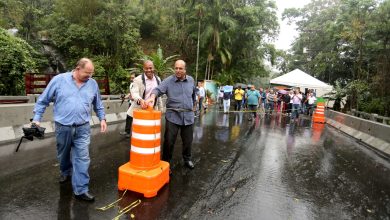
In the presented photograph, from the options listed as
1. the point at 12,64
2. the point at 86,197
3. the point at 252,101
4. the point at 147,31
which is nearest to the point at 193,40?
the point at 147,31

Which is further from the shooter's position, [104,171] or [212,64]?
[212,64]

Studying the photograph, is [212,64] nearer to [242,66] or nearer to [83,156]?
[242,66]

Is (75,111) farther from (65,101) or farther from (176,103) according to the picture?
(176,103)

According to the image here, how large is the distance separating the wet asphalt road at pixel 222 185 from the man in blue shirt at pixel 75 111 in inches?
15.8

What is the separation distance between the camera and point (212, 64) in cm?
3453

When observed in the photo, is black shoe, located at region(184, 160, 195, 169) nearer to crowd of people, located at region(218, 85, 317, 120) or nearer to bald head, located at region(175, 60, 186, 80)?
bald head, located at region(175, 60, 186, 80)

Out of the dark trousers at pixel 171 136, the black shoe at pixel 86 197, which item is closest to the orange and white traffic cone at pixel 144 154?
the black shoe at pixel 86 197

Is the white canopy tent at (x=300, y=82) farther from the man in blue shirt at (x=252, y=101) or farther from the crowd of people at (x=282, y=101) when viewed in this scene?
the man in blue shirt at (x=252, y=101)

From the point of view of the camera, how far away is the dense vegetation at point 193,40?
18109 millimetres

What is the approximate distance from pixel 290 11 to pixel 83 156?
4912 centimetres

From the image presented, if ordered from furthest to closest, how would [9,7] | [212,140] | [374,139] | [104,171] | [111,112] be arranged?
[9,7] → [111,112] → [374,139] → [212,140] → [104,171]

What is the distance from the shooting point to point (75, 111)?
4105 millimetres

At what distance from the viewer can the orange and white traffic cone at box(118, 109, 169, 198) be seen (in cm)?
455

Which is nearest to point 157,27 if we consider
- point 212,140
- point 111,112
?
point 111,112
